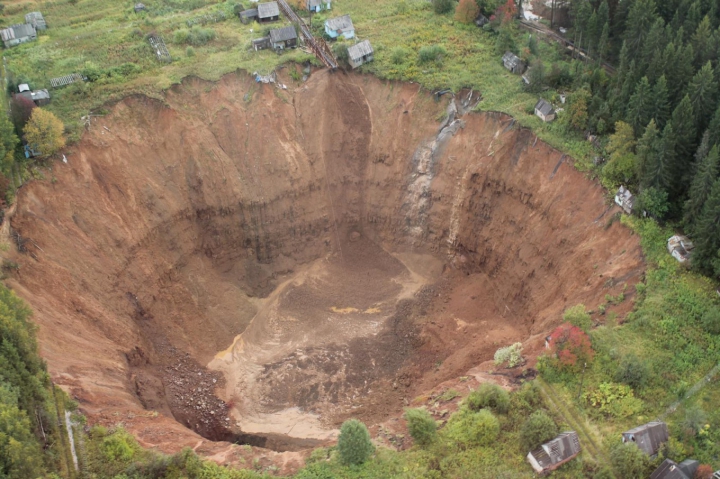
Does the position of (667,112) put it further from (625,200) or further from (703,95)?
(625,200)

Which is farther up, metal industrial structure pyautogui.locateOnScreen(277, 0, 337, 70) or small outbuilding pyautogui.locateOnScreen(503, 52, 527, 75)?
metal industrial structure pyautogui.locateOnScreen(277, 0, 337, 70)

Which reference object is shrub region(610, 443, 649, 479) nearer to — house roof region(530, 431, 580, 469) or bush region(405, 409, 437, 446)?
house roof region(530, 431, 580, 469)

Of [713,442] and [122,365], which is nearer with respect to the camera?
[713,442]

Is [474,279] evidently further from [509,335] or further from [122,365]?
[122,365]

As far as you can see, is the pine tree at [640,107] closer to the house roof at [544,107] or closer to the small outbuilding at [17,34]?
the house roof at [544,107]

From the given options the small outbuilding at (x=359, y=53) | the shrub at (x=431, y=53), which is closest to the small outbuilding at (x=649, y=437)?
the shrub at (x=431, y=53)

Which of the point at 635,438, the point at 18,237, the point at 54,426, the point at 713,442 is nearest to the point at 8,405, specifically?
the point at 54,426

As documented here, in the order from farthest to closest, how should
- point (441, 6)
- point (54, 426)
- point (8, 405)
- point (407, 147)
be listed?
point (441, 6) → point (407, 147) → point (54, 426) → point (8, 405)

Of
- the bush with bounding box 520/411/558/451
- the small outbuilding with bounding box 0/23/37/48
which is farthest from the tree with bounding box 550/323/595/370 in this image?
the small outbuilding with bounding box 0/23/37/48
